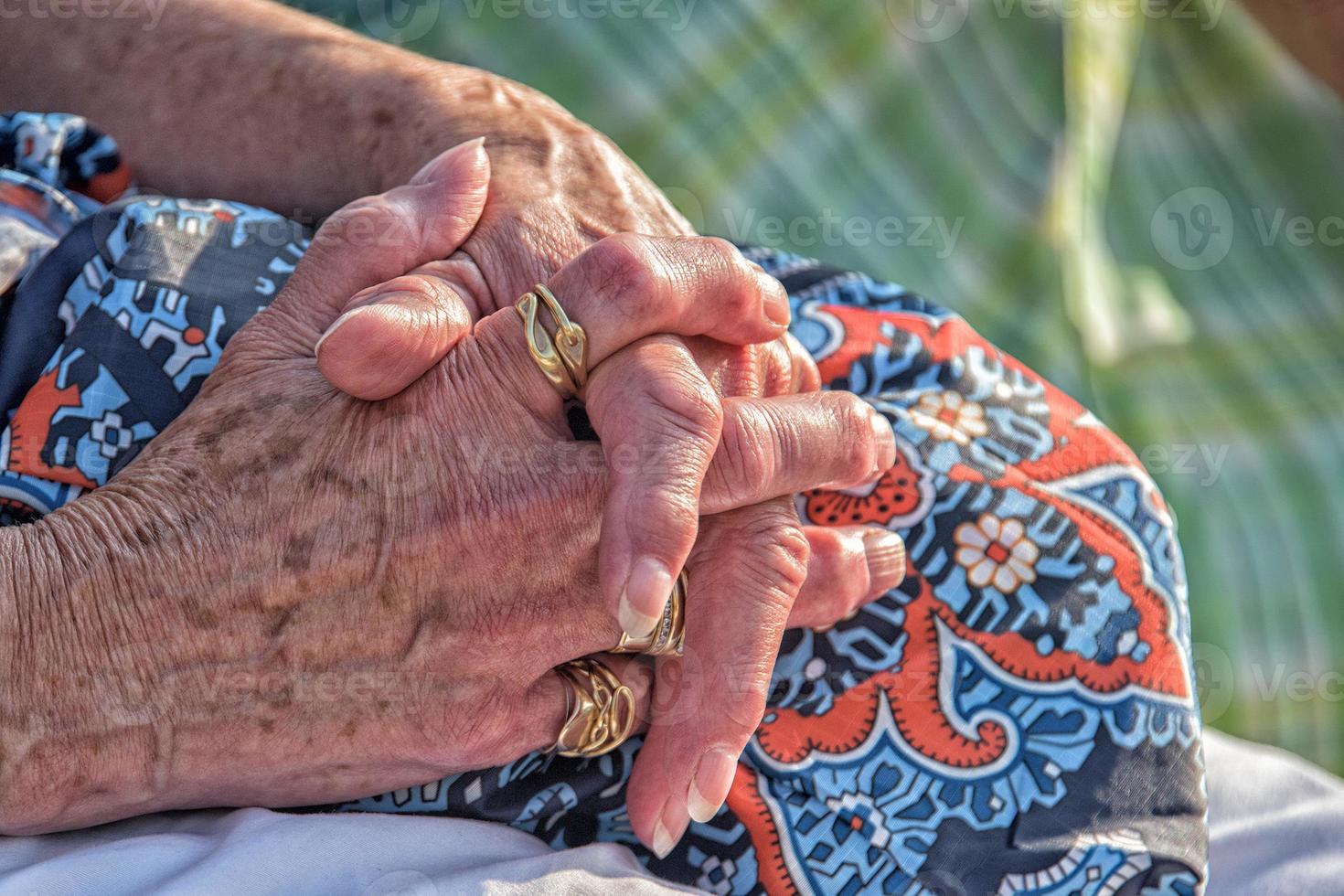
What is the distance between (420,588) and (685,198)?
0.92 meters

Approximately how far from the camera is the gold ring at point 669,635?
3.04 ft

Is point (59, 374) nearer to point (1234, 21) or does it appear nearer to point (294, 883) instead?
point (294, 883)

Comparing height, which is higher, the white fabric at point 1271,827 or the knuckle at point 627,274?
the knuckle at point 627,274

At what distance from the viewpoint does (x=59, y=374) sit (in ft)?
3.12

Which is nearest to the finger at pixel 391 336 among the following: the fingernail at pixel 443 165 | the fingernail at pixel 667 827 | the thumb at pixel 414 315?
the thumb at pixel 414 315

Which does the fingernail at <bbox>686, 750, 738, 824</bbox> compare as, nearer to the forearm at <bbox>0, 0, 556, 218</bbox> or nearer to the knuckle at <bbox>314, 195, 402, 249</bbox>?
the knuckle at <bbox>314, 195, 402, 249</bbox>

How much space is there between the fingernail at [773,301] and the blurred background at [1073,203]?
67cm

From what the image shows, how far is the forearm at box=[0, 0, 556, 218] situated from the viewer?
1200 mm

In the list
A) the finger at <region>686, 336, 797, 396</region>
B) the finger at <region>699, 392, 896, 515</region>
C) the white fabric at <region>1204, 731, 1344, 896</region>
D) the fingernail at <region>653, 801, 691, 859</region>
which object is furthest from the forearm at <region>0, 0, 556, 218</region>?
the white fabric at <region>1204, 731, 1344, 896</region>

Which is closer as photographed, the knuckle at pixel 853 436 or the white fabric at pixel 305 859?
the white fabric at pixel 305 859

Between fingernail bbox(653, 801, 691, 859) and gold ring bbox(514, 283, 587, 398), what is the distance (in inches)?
14.4

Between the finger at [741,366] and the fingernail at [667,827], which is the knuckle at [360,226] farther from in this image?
the fingernail at [667,827]

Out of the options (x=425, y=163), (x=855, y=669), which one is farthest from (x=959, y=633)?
(x=425, y=163)

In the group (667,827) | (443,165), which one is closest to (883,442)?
(667,827)
